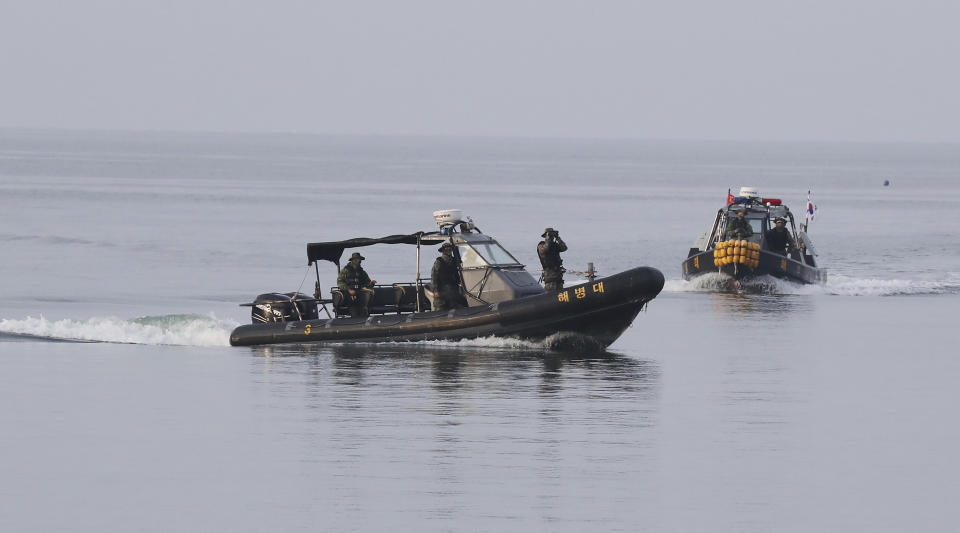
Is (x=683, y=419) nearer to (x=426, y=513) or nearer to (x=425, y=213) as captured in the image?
(x=426, y=513)

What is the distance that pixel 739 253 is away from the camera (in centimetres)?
3956

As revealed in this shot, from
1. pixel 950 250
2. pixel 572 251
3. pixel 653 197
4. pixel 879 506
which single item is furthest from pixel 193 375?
pixel 653 197

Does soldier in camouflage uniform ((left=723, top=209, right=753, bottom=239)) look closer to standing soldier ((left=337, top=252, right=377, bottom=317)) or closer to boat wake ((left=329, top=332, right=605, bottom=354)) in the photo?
boat wake ((left=329, top=332, right=605, bottom=354))

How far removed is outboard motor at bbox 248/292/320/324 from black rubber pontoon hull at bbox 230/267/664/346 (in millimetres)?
436

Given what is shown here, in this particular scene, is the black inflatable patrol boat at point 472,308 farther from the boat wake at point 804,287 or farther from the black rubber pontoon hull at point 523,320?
the boat wake at point 804,287

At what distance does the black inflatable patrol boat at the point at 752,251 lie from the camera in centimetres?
3975

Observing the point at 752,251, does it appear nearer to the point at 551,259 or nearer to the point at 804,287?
the point at 804,287

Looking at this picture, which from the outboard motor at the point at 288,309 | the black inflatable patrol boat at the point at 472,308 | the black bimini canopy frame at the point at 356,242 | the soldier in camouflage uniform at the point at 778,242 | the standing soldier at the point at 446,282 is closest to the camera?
the black inflatable patrol boat at the point at 472,308

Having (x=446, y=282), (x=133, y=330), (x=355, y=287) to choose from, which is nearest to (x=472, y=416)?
(x=446, y=282)

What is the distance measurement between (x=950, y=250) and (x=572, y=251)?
46.5 ft

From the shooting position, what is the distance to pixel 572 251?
2188 inches

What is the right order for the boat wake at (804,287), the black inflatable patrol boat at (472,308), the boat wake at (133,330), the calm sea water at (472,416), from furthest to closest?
1. the boat wake at (804,287)
2. the boat wake at (133,330)
3. the black inflatable patrol boat at (472,308)
4. the calm sea water at (472,416)

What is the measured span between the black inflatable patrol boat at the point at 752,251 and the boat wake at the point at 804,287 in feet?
0.53

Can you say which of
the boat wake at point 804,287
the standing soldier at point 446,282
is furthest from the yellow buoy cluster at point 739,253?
the standing soldier at point 446,282
